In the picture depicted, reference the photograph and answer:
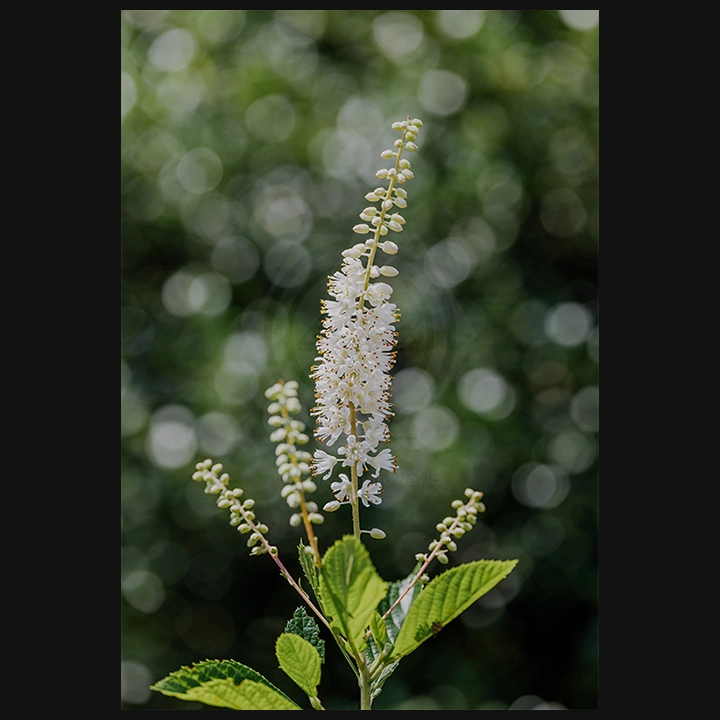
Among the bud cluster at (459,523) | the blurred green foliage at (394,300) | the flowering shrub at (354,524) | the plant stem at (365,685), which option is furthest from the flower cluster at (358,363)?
the blurred green foliage at (394,300)

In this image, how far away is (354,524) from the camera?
1.04 m

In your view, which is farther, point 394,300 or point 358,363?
point 394,300

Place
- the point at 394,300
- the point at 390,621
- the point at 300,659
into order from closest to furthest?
the point at 300,659, the point at 390,621, the point at 394,300

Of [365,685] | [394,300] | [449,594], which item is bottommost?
[365,685]

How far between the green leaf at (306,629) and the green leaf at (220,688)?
0.36ft

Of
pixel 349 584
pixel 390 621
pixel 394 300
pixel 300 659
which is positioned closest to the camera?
pixel 349 584

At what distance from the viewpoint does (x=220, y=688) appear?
3.14 ft

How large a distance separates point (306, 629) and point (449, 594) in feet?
0.90

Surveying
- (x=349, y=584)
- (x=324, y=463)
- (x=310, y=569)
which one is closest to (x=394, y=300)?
(x=324, y=463)

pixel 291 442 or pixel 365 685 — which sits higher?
pixel 291 442

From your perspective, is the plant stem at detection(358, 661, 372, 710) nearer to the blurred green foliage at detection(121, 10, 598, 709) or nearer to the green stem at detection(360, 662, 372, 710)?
the green stem at detection(360, 662, 372, 710)

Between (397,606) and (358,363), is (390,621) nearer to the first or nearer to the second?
(397,606)

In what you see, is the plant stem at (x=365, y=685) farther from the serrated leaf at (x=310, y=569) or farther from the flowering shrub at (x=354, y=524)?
the serrated leaf at (x=310, y=569)

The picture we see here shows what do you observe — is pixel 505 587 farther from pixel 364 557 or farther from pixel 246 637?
pixel 364 557
